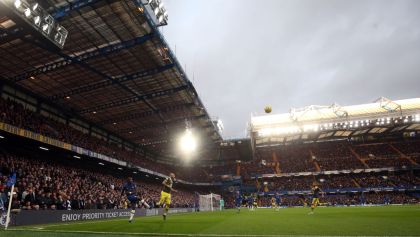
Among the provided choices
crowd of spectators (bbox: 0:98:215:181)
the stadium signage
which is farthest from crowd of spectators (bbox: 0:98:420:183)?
the stadium signage

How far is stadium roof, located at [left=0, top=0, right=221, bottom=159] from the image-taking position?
20312 millimetres

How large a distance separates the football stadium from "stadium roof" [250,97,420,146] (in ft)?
0.85

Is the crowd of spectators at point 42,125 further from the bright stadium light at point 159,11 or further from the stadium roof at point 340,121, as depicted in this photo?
the stadium roof at point 340,121

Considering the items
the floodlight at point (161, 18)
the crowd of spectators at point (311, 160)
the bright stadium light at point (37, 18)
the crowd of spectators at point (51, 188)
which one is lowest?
the crowd of spectators at point (51, 188)

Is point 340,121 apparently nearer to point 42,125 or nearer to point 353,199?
point 353,199

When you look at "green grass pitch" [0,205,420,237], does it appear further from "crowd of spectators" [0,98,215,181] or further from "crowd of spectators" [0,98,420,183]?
"crowd of spectators" [0,98,420,183]

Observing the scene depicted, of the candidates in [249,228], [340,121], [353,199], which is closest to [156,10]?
[249,228]

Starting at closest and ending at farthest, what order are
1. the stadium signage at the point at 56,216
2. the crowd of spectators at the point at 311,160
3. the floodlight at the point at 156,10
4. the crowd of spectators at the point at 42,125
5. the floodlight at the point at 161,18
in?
the stadium signage at the point at 56,216 < the floodlight at the point at 156,10 < the floodlight at the point at 161,18 < the crowd of spectators at the point at 42,125 < the crowd of spectators at the point at 311,160

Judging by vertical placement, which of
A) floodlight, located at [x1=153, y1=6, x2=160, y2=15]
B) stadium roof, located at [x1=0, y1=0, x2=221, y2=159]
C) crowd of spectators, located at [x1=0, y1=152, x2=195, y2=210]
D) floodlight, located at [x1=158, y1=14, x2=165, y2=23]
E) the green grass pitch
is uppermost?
floodlight, located at [x1=153, y1=6, x2=160, y2=15]

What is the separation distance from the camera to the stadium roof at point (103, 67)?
20312mm

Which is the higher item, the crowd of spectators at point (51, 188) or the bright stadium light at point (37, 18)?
the bright stadium light at point (37, 18)

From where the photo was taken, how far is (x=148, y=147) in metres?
60.3

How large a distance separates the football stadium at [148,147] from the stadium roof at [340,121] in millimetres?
259

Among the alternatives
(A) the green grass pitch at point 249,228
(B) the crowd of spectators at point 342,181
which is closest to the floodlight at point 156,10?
(A) the green grass pitch at point 249,228
